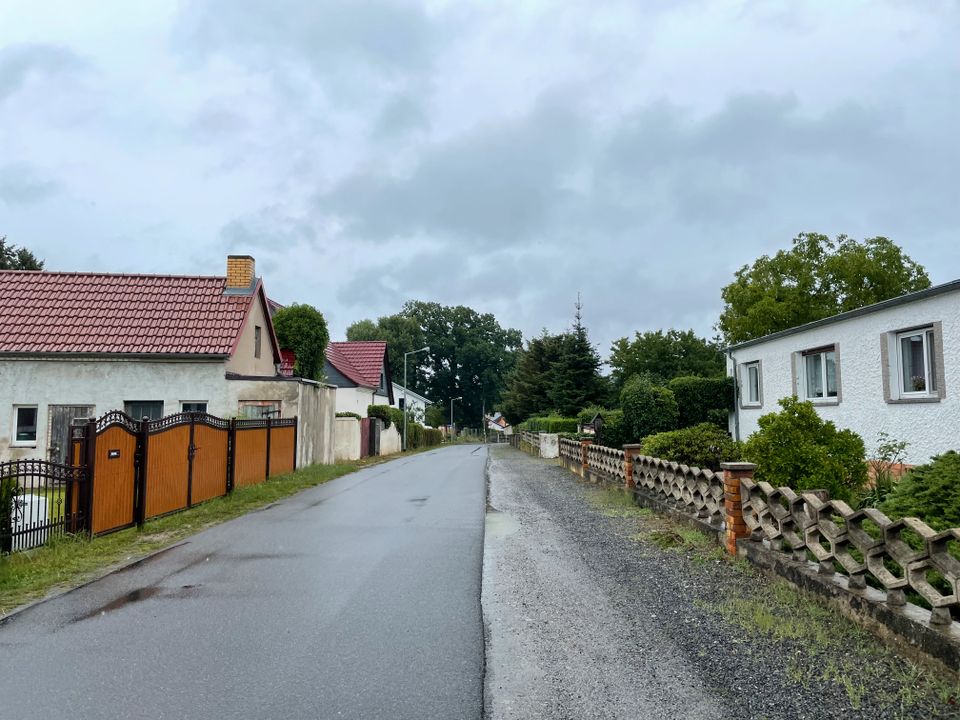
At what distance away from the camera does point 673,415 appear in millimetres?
25547

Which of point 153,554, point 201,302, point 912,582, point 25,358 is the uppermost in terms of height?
point 201,302

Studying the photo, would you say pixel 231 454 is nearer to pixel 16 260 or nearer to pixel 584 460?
pixel 584 460

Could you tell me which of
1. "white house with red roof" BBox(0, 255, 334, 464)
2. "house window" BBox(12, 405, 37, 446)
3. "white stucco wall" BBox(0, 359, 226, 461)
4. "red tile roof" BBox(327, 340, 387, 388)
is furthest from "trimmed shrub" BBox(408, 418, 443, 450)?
"house window" BBox(12, 405, 37, 446)

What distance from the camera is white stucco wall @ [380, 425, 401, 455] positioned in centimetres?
3618

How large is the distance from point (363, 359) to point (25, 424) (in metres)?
27.9

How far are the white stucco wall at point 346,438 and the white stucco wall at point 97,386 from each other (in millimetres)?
8146

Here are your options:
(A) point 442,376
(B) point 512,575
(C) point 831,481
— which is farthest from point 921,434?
(A) point 442,376

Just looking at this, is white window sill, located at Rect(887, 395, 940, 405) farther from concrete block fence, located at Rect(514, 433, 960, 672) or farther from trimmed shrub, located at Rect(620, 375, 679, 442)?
trimmed shrub, located at Rect(620, 375, 679, 442)

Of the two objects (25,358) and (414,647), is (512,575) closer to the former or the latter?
(414,647)

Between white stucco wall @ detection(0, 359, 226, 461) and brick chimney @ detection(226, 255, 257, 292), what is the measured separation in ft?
12.5

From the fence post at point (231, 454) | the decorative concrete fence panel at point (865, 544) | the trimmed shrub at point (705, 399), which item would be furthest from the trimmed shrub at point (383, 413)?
the decorative concrete fence panel at point (865, 544)

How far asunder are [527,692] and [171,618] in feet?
10.7

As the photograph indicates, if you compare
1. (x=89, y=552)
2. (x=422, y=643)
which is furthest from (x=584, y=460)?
(x=422, y=643)

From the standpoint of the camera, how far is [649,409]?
25.6 metres
